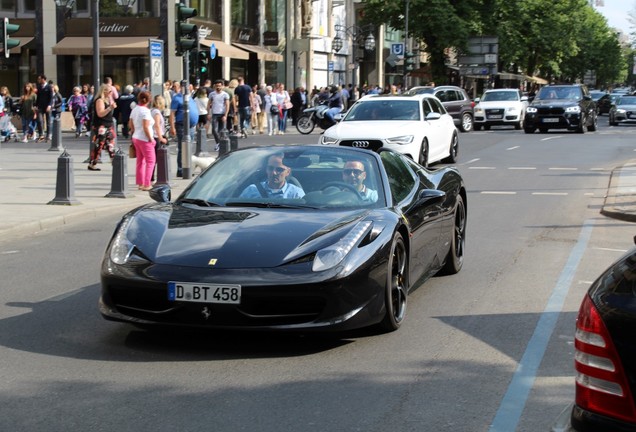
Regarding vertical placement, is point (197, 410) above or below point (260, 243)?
below

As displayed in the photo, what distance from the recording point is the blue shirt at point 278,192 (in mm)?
7617

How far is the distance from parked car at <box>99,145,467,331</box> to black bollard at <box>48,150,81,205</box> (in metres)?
7.72

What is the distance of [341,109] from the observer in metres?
38.8

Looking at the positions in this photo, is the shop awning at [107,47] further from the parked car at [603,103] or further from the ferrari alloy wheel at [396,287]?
the ferrari alloy wheel at [396,287]

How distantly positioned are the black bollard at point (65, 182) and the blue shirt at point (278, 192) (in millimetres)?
8240

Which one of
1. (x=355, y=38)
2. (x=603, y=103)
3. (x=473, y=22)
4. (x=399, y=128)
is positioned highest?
(x=473, y=22)

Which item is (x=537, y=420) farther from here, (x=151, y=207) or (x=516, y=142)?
(x=516, y=142)

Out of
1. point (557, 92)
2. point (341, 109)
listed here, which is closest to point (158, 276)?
point (341, 109)

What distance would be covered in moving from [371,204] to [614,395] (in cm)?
480

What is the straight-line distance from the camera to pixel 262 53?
53.5m

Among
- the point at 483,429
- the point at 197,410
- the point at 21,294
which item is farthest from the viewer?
the point at 21,294

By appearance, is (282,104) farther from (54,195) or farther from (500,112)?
(54,195)

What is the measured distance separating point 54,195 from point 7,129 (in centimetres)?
1693

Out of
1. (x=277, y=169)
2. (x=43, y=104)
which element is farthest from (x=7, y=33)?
(x=43, y=104)
